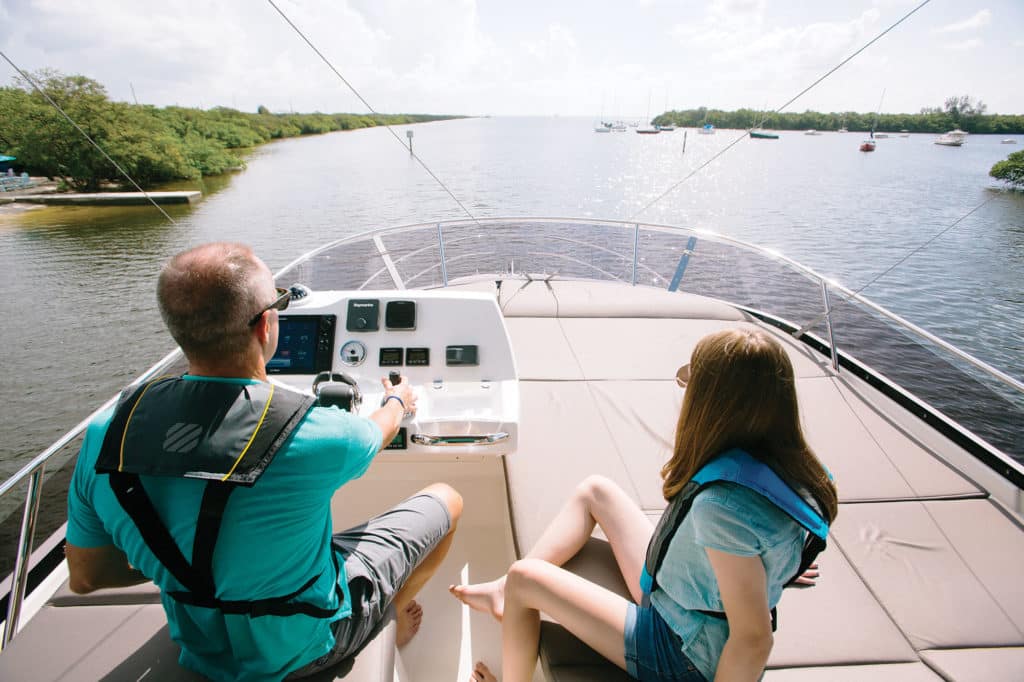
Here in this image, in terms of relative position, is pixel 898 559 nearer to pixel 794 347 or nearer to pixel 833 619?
pixel 833 619

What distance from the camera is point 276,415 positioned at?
834 mm

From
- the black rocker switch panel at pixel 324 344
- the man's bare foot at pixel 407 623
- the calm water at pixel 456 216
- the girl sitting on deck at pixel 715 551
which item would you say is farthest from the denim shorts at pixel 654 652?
the calm water at pixel 456 216

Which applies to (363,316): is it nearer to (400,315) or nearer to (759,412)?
(400,315)

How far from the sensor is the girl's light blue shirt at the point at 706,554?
0.81 metres

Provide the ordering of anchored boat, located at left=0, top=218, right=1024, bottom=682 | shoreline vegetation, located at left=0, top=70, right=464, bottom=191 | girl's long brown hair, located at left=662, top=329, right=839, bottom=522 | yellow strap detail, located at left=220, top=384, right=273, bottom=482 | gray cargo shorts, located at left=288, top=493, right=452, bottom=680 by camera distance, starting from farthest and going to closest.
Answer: shoreline vegetation, located at left=0, top=70, right=464, bottom=191, anchored boat, located at left=0, top=218, right=1024, bottom=682, gray cargo shorts, located at left=288, top=493, right=452, bottom=680, girl's long brown hair, located at left=662, top=329, right=839, bottom=522, yellow strap detail, located at left=220, top=384, right=273, bottom=482

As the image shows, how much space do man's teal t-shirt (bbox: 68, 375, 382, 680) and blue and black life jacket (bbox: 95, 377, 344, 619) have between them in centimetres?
2

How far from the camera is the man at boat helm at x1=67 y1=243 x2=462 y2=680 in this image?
78cm

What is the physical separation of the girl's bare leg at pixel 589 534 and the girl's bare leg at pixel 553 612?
0.13 meters

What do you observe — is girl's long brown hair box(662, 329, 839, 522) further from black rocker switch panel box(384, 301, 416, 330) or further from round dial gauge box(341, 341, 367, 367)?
round dial gauge box(341, 341, 367, 367)

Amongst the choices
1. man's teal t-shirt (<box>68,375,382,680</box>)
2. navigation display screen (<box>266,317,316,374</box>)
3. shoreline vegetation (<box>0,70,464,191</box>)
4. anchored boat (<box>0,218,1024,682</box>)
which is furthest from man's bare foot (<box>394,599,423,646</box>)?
shoreline vegetation (<box>0,70,464,191</box>)

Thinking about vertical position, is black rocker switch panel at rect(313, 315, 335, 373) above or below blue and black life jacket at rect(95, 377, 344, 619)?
below

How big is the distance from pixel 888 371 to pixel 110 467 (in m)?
9.20

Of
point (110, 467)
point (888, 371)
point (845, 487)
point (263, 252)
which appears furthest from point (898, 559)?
point (263, 252)

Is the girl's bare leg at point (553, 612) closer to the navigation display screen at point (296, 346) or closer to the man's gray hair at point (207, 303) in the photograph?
the man's gray hair at point (207, 303)
